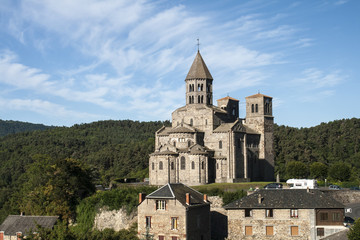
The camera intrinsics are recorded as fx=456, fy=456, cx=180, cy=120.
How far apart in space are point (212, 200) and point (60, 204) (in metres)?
18.5

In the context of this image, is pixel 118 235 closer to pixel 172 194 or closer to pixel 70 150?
pixel 172 194

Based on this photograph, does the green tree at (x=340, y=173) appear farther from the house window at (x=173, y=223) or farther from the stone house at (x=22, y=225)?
the stone house at (x=22, y=225)

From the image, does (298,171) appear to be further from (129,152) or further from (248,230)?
(129,152)

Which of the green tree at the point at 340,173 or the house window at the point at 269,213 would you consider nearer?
the house window at the point at 269,213

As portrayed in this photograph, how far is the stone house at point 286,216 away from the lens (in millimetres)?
41812

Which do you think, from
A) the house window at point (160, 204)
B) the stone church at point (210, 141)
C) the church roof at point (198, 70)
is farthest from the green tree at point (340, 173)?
the house window at point (160, 204)

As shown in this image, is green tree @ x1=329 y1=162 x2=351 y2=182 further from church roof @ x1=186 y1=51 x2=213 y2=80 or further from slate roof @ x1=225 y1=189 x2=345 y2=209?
slate roof @ x1=225 y1=189 x2=345 y2=209

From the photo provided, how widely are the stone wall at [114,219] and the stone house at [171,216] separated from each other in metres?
5.06

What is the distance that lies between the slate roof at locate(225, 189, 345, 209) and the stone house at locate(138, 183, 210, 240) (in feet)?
12.4

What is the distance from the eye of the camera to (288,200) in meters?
43.3

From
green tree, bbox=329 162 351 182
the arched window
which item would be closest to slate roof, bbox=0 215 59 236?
the arched window

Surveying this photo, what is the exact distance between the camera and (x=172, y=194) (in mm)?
42938

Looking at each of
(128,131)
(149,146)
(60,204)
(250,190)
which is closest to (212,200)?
(250,190)

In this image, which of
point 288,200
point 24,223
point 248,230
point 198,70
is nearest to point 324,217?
point 288,200
